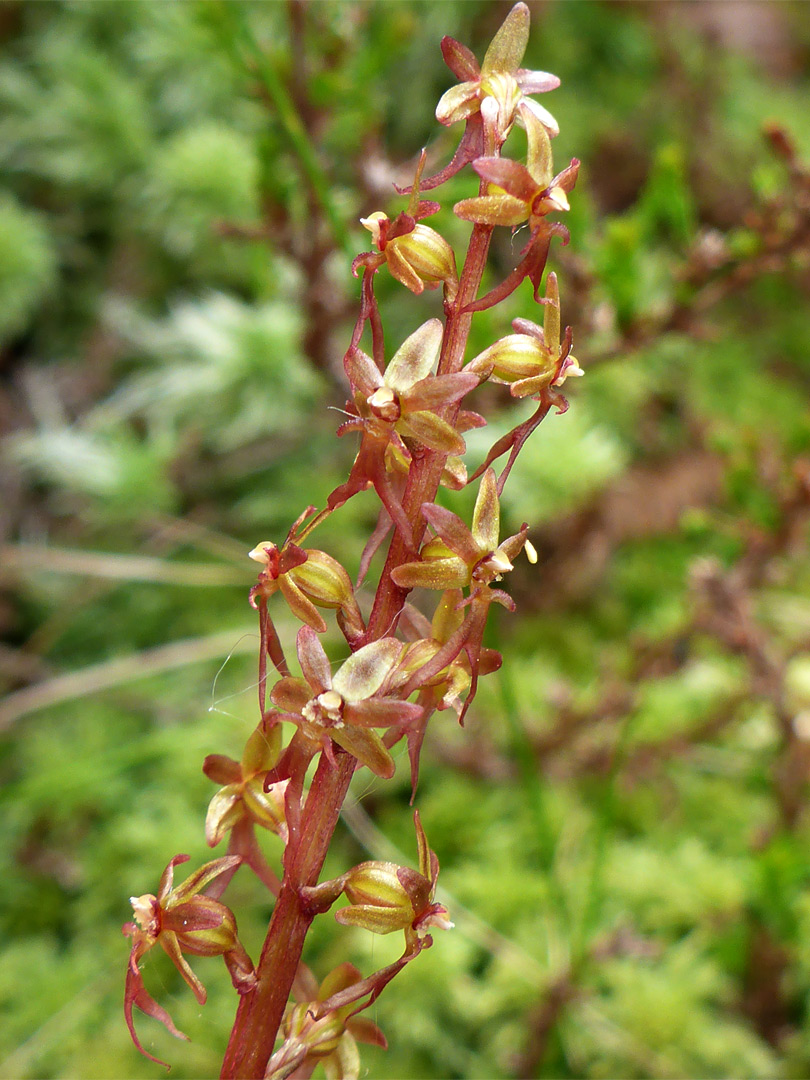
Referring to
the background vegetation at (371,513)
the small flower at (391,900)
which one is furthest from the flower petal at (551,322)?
the background vegetation at (371,513)

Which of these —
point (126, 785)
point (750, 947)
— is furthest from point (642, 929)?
point (126, 785)

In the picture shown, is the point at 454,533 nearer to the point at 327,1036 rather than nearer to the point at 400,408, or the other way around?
the point at 400,408

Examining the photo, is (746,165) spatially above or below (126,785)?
above

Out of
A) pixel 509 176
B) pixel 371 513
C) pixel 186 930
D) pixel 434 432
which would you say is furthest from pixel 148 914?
pixel 371 513

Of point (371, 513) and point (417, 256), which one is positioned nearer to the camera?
point (417, 256)

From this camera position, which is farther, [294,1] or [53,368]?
[53,368]

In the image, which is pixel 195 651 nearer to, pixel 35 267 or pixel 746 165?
pixel 35 267
